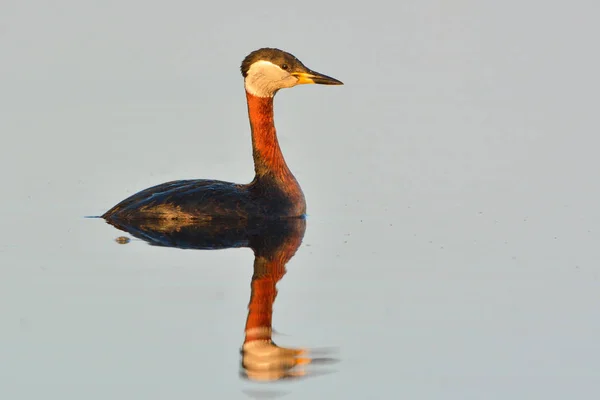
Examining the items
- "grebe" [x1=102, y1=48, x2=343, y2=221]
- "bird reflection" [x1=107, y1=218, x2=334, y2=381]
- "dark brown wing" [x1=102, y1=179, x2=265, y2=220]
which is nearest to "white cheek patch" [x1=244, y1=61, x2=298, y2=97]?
"grebe" [x1=102, y1=48, x2=343, y2=221]

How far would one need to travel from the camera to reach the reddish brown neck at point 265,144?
43.0 ft

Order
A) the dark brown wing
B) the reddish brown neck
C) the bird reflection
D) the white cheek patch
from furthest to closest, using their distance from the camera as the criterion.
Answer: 1. the white cheek patch
2. the reddish brown neck
3. the dark brown wing
4. the bird reflection

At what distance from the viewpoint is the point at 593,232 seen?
11.3 m

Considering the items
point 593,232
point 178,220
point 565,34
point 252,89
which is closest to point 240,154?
point 252,89

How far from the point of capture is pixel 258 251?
434 inches

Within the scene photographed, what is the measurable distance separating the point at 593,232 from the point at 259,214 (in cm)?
318

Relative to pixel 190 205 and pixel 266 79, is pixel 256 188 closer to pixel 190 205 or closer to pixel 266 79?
pixel 190 205

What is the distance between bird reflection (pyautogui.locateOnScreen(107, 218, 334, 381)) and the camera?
311 inches

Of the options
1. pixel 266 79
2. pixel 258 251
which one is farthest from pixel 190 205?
pixel 266 79

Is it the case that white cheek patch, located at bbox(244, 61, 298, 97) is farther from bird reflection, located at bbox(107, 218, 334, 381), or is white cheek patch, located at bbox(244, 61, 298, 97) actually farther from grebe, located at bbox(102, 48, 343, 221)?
bird reflection, located at bbox(107, 218, 334, 381)

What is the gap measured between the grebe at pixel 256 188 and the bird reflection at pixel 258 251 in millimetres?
105

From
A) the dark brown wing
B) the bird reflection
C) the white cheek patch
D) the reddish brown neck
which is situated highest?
the white cheek patch

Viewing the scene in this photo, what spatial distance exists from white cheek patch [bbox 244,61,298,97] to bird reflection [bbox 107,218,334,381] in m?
1.55

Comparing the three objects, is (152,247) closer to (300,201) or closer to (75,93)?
(300,201)
